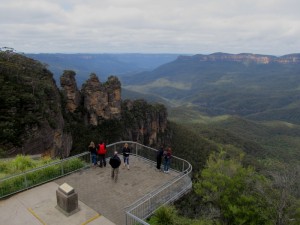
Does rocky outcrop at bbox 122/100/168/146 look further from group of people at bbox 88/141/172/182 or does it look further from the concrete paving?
the concrete paving

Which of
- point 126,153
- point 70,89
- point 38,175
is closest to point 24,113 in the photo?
point 38,175

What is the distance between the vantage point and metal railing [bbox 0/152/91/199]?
1644 centimetres

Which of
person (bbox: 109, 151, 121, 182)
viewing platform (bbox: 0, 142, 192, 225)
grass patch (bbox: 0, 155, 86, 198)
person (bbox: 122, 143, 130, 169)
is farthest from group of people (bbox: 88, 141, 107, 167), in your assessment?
person (bbox: 109, 151, 121, 182)

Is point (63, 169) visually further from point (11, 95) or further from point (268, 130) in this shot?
point (268, 130)

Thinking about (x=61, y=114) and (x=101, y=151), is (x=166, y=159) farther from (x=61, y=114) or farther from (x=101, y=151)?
(x=61, y=114)

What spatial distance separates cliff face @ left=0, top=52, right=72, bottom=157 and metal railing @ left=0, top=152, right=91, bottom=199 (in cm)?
1113

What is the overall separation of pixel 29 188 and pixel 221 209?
579 inches

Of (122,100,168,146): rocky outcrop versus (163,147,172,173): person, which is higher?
(163,147,172,173): person

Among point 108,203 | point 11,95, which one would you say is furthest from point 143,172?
point 11,95

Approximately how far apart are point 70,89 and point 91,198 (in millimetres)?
51526

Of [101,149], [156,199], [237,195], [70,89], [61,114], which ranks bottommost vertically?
[61,114]

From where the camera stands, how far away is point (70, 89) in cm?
6481

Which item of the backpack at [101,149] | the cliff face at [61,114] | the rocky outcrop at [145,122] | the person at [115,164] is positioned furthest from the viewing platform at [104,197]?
the rocky outcrop at [145,122]

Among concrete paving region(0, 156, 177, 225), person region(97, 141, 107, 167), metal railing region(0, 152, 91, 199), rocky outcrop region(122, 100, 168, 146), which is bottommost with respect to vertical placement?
rocky outcrop region(122, 100, 168, 146)
